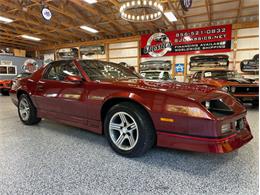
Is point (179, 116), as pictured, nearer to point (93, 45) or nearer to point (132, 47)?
point (132, 47)

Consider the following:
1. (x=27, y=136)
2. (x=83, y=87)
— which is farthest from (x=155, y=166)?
(x=27, y=136)

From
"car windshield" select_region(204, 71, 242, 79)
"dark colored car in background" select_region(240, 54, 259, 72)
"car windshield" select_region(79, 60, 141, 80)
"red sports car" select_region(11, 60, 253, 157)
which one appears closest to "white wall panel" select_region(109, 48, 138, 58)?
"dark colored car in background" select_region(240, 54, 259, 72)

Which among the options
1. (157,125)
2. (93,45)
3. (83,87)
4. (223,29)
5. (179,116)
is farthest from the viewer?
(93,45)

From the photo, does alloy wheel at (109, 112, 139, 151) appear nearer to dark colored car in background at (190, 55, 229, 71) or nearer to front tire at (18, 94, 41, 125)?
front tire at (18, 94, 41, 125)

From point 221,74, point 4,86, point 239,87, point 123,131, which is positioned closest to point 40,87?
point 123,131

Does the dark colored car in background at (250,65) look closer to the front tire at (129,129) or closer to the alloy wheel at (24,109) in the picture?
the front tire at (129,129)

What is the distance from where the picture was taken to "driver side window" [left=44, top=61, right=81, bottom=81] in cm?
262

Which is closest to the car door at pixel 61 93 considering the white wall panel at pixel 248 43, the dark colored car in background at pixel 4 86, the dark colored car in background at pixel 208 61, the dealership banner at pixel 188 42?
the dark colored car in background at pixel 4 86

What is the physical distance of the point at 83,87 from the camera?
2359 mm

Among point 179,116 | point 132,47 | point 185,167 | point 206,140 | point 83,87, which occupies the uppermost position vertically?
point 132,47

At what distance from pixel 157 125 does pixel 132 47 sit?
10.9 metres

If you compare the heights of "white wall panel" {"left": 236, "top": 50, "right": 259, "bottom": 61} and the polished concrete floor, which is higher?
"white wall panel" {"left": 236, "top": 50, "right": 259, "bottom": 61}

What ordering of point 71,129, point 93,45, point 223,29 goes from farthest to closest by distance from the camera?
point 93,45 < point 223,29 < point 71,129

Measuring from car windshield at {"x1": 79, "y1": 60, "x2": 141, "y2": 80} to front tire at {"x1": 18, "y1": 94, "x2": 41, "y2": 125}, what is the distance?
58.2 inches
